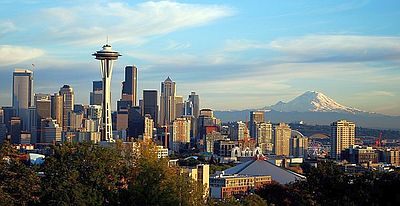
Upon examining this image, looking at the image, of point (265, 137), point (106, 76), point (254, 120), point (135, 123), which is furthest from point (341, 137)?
point (106, 76)

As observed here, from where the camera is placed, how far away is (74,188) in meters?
18.0

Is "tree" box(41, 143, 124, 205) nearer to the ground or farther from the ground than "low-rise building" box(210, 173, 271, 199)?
farther from the ground

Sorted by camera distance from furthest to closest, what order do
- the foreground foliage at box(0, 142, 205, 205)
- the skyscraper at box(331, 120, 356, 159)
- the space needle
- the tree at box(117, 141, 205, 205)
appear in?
the skyscraper at box(331, 120, 356, 159), the space needle, the foreground foliage at box(0, 142, 205, 205), the tree at box(117, 141, 205, 205)

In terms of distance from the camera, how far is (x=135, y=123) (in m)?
105

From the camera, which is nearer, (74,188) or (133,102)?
(74,188)

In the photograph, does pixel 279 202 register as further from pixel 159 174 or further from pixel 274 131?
pixel 274 131

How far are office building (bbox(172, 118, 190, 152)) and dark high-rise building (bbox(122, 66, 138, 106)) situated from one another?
11983 millimetres

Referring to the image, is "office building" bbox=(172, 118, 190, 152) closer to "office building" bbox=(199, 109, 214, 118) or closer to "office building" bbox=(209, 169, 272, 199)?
"office building" bbox=(199, 109, 214, 118)

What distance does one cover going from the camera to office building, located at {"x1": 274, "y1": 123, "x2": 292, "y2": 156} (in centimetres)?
10056

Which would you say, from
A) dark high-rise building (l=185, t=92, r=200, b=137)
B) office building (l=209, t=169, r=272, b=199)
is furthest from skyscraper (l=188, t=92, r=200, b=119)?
office building (l=209, t=169, r=272, b=199)

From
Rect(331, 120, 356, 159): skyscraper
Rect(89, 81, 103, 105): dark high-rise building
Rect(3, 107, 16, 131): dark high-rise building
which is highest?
Rect(89, 81, 103, 105): dark high-rise building

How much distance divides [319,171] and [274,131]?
84930 millimetres

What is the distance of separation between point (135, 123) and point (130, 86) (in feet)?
51.5

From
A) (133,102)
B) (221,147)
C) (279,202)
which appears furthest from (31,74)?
(279,202)
